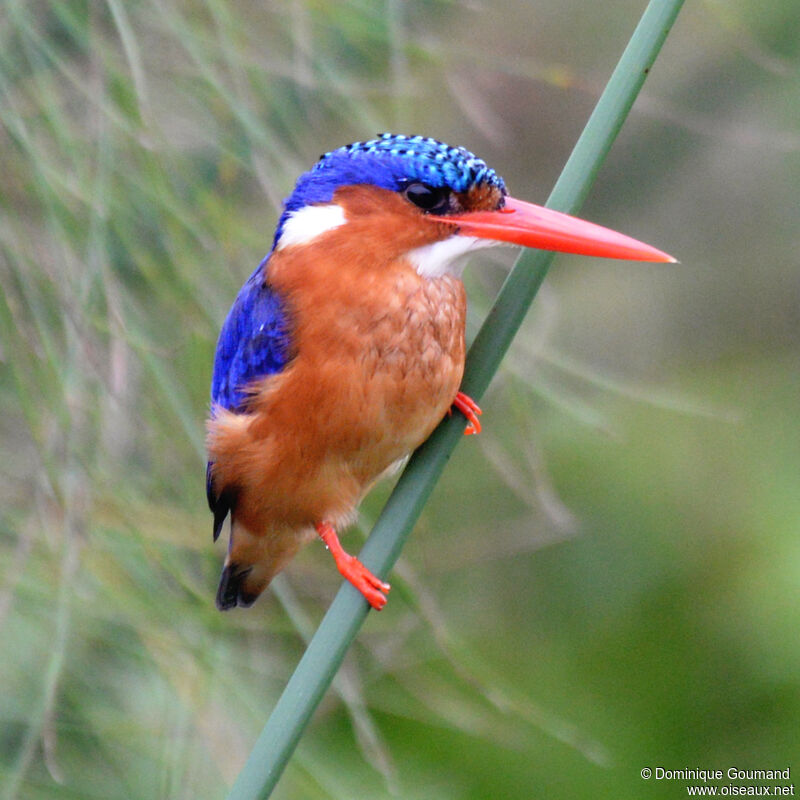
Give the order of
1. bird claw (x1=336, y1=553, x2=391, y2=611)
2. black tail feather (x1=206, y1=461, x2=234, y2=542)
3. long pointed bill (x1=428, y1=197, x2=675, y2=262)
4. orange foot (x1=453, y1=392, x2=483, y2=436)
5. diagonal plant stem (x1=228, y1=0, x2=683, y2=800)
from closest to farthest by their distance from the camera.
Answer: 1. diagonal plant stem (x1=228, y1=0, x2=683, y2=800)
2. long pointed bill (x1=428, y1=197, x2=675, y2=262)
3. bird claw (x1=336, y1=553, x2=391, y2=611)
4. orange foot (x1=453, y1=392, x2=483, y2=436)
5. black tail feather (x1=206, y1=461, x2=234, y2=542)

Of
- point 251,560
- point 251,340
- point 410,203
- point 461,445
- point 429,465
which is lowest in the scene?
point 461,445

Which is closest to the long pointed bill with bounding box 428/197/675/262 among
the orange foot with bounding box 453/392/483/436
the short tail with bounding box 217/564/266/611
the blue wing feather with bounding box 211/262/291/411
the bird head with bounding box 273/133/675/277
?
the bird head with bounding box 273/133/675/277

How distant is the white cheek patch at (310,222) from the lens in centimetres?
157

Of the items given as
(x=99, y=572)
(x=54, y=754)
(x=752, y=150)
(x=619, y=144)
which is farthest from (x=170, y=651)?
(x=752, y=150)

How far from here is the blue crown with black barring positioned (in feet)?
4.78

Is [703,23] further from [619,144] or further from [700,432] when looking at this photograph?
[700,432]

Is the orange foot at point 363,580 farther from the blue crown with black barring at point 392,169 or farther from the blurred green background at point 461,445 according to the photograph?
the blue crown with black barring at point 392,169

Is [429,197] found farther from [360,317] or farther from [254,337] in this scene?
[254,337]

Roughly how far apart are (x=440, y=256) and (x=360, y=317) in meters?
0.13

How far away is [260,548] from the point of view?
1786 millimetres

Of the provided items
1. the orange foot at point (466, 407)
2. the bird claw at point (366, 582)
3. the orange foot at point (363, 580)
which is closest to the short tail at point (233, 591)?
the orange foot at point (363, 580)

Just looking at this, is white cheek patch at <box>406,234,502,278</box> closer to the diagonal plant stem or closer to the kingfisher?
the kingfisher

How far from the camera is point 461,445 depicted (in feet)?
8.07

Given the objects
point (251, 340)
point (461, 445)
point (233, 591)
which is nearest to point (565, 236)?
point (251, 340)
